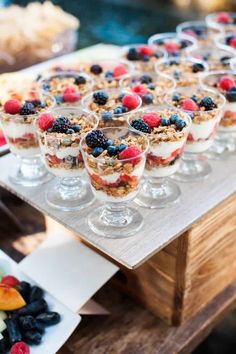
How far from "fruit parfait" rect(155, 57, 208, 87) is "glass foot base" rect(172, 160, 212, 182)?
0.89 feet

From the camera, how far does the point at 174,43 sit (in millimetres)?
1867

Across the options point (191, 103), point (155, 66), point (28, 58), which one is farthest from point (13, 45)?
point (191, 103)

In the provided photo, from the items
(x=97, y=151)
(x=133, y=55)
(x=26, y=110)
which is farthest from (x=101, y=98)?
(x=133, y=55)

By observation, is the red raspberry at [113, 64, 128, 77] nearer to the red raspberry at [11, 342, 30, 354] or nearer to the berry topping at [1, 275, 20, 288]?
the berry topping at [1, 275, 20, 288]

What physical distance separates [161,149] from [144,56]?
2.31 feet

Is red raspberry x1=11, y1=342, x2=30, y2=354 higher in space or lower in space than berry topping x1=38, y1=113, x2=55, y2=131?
lower

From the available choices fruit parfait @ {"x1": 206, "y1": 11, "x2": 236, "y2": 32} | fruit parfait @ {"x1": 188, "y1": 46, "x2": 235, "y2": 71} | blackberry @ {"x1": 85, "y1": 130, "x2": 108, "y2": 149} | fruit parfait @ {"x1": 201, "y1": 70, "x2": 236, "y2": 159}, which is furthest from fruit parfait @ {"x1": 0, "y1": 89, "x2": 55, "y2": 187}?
fruit parfait @ {"x1": 206, "y1": 11, "x2": 236, "y2": 32}

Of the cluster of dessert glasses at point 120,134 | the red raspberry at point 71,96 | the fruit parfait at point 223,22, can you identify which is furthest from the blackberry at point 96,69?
the fruit parfait at point 223,22

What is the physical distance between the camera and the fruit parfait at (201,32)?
6.49ft

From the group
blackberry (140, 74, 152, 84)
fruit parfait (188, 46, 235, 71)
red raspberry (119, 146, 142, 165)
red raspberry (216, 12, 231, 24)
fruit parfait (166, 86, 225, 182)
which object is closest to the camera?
red raspberry (119, 146, 142, 165)

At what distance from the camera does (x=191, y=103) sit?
1.26 metres

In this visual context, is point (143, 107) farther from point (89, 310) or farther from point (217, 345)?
point (217, 345)

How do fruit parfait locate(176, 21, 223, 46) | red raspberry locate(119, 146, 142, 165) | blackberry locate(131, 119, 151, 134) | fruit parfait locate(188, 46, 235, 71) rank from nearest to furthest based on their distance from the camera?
red raspberry locate(119, 146, 142, 165) → blackberry locate(131, 119, 151, 134) → fruit parfait locate(188, 46, 235, 71) → fruit parfait locate(176, 21, 223, 46)

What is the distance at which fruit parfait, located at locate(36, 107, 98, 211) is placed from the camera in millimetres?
1142
